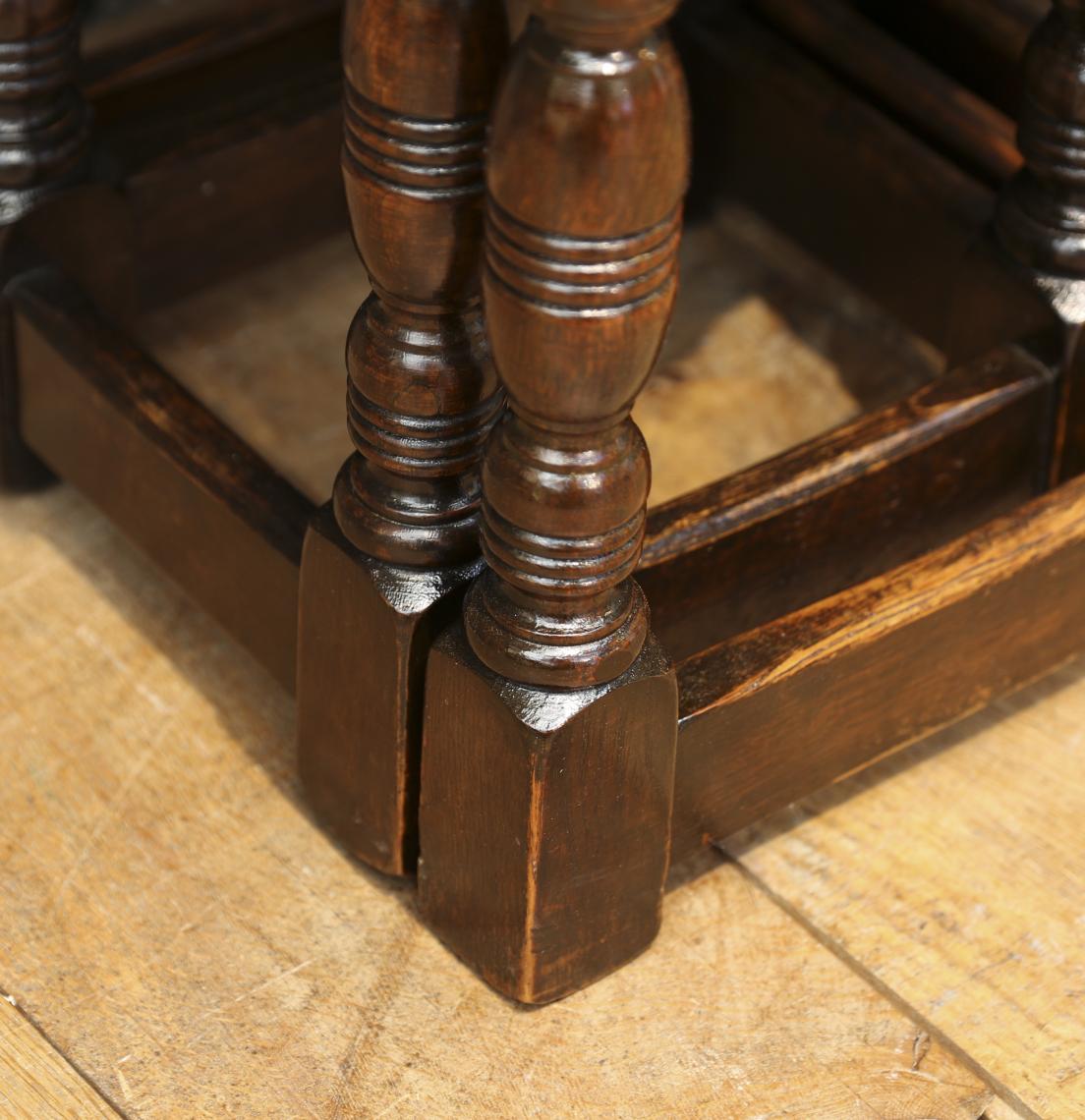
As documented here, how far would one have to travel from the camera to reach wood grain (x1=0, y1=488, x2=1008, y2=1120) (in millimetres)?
860

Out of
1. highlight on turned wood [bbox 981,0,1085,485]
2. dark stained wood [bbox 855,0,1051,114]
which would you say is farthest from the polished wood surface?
dark stained wood [bbox 855,0,1051,114]

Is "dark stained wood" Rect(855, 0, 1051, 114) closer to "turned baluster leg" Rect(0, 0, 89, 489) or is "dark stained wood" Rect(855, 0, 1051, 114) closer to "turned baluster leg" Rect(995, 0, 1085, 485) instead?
"turned baluster leg" Rect(995, 0, 1085, 485)

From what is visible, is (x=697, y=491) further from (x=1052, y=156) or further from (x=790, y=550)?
(x=1052, y=156)

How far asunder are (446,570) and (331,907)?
0.19 m

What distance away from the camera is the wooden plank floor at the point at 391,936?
2.83 feet

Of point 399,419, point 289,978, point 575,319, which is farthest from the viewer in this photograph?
point 289,978

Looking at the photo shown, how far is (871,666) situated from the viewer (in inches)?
35.6

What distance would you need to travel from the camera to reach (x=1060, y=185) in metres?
1.02

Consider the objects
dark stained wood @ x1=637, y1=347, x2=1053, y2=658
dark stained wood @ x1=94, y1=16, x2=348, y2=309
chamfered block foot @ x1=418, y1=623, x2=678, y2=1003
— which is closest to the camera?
chamfered block foot @ x1=418, y1=623, x2=678, y2=1003

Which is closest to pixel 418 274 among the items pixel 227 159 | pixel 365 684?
pixel 365 684

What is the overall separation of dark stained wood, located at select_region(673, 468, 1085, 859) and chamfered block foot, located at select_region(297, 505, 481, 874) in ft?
0.37

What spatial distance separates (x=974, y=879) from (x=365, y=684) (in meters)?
0.30

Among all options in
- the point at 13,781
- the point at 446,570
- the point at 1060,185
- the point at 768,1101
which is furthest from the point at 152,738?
the point at 1060,185

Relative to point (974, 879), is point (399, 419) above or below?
above
